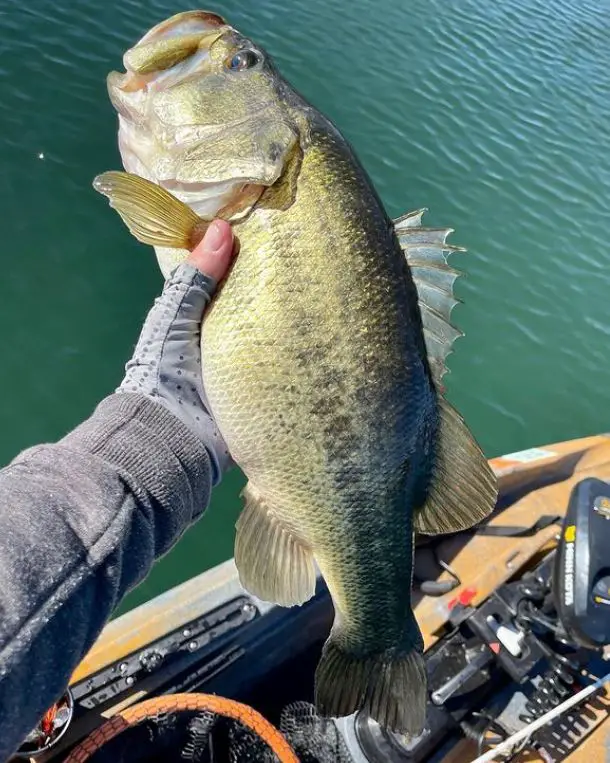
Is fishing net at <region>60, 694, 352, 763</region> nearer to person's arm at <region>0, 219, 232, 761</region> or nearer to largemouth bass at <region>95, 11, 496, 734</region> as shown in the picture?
largemouth bass at <region>95, 11, 496, 734</region>

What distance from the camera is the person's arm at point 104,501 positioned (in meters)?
1.39

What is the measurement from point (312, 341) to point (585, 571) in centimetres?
225

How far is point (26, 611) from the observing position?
1.39 metres

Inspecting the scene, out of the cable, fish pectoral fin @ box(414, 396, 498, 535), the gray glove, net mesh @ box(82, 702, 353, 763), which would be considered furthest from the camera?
the cable

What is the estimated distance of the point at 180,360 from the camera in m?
2.38

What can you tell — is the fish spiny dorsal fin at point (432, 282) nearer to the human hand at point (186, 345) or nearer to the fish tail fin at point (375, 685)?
the human hand at point (186, 345)

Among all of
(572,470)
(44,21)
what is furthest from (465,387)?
(44,21)

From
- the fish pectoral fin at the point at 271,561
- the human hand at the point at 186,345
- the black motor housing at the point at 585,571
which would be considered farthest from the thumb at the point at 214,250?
the black motor housing at the point at 585,571

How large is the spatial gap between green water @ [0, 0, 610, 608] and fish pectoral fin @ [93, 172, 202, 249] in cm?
297

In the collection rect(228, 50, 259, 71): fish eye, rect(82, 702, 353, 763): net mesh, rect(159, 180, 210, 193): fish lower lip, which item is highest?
rect(228, 50, 259, 71): fish eye

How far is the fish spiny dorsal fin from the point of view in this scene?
2.29m

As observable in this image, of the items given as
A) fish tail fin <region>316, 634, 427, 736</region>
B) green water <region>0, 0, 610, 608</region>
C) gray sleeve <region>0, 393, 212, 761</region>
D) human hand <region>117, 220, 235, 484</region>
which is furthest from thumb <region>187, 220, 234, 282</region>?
green water <region>0, 0, 610, 608</region>

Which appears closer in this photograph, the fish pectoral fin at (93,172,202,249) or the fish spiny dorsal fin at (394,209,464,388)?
the fish pectoral fin at (93,172,202,249)

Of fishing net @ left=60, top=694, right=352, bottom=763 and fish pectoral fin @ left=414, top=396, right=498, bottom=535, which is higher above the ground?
fish pectoral fin @ left=414, top=396, right=498, bottom=535
